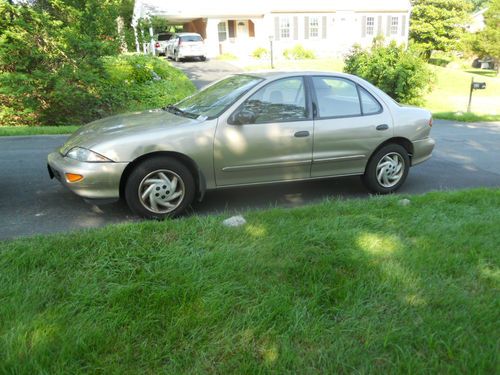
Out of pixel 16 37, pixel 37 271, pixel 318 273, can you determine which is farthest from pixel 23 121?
pixel 318 273

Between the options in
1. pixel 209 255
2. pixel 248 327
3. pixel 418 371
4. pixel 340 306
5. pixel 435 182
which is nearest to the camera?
pixel 418 371

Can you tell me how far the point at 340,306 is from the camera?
2943mm

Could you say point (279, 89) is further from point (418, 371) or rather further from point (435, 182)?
point (418, 371)

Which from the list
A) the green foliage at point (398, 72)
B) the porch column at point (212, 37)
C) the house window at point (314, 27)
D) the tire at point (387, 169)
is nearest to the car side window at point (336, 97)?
the tire at point (387, 169)

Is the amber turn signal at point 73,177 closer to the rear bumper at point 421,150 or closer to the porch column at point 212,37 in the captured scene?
the rear bumper at point 421,150

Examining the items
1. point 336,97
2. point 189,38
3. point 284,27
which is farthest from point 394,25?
→ point 336,97

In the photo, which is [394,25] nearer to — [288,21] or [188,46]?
[288,21]

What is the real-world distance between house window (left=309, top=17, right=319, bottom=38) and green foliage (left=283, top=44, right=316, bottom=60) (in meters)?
2.87

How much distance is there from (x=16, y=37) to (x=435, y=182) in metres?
9.93

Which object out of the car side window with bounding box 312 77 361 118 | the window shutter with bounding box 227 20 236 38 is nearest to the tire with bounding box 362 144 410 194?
the car side window with bounding box 312 77 361 118

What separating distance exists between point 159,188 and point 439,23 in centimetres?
3951

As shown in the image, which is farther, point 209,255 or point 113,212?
point 113,212

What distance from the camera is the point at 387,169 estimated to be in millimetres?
5895

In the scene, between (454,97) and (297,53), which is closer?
(454,97)
